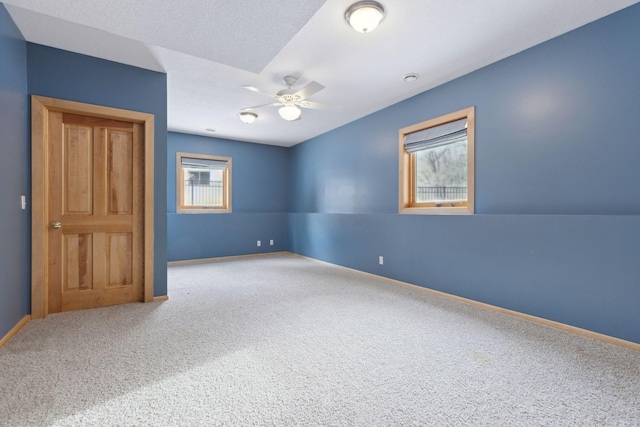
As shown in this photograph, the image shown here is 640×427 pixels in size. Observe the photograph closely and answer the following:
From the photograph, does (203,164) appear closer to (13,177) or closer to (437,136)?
(13,177)

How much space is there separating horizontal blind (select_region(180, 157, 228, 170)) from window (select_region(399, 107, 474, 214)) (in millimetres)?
3767

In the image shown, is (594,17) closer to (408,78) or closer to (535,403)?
(408,78)

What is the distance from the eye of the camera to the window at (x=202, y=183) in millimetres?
5812

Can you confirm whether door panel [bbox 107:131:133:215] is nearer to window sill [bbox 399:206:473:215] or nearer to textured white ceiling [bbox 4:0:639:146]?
textured white ceiling [bbox 4:0:639:146]

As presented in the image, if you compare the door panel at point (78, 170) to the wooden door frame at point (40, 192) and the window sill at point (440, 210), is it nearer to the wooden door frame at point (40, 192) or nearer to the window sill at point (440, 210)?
the wooden door frame at point (40, 192)

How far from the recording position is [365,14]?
220cm

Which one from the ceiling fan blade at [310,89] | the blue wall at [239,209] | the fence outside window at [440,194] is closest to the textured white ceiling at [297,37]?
the ceiling fan blade at [310,89]

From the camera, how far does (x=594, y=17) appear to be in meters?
2.41

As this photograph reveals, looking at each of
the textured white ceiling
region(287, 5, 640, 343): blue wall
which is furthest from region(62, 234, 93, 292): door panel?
region(287, 5, 640, 343): blue wall

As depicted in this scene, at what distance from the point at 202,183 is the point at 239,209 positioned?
0.92 metres

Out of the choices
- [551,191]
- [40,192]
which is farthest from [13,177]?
[551,191]

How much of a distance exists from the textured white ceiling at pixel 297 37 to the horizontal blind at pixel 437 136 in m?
0.54

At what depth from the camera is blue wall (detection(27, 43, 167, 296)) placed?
9.15ft

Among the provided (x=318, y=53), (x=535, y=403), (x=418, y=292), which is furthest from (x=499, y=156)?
(x=535, y=403)
